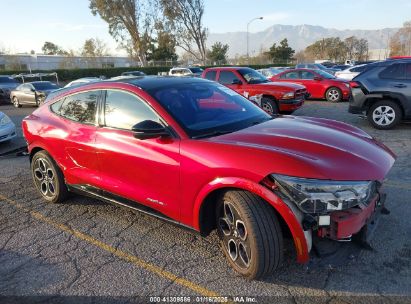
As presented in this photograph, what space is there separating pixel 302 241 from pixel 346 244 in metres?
0.70

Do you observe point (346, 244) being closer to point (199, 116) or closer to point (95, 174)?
point (199, 116)

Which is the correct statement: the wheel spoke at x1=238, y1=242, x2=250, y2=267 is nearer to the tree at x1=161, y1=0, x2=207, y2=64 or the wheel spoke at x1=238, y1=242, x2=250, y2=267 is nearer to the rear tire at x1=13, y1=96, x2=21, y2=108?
the rear tire at x1=13, y1=96, x2=21, y2=108

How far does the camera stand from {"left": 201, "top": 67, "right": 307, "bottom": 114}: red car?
420 inches

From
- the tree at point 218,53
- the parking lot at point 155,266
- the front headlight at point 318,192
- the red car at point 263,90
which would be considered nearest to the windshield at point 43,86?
the red car at point 263,90

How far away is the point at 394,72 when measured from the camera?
8.32 m

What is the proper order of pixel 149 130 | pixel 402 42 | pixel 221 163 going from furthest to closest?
pixel 402 42, pixel 149 130, pixel 221 163

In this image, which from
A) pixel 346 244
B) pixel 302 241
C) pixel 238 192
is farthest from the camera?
pixel 346 244

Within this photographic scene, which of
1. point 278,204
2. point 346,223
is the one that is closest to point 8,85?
point 278,204

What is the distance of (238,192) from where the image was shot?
2.85m

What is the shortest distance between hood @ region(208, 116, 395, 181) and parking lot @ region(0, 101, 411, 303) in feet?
2.42

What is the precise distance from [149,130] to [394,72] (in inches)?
288

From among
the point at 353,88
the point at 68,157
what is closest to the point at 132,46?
the point at 353,88

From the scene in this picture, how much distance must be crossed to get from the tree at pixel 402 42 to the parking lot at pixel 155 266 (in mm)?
84486

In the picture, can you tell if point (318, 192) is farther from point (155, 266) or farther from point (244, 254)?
point (155, 266)
